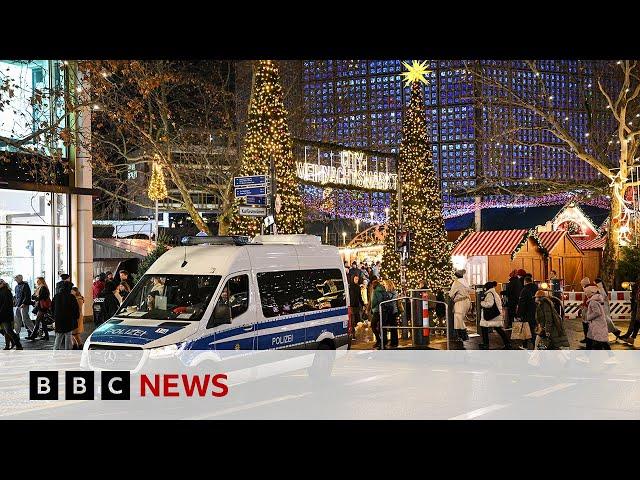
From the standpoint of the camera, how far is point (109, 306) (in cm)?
1725

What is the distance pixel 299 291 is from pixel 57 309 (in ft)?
17.8

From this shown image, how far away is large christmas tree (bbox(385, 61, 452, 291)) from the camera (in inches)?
1063

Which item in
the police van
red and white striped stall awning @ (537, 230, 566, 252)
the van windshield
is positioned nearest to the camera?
the police van

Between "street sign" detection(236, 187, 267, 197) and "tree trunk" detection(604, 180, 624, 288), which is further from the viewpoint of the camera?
"tree trunk" detection(604, 180, 624, 288)

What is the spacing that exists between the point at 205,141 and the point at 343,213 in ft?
60.1

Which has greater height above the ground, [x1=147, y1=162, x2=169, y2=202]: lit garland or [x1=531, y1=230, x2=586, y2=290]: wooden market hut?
[x1=147, y1=162, x2=169, y2=202]: lit garland

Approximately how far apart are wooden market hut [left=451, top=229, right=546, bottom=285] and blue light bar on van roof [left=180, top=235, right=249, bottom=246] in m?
20.3

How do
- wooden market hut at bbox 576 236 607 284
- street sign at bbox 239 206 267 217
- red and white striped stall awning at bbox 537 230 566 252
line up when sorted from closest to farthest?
street sign at bbox 239 206 267 217, red and white striped stall awning at bbox 537 230 566 252, wooden market hut at bbox 576 236 607 284

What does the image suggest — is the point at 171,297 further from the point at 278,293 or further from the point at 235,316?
the point at 278,293

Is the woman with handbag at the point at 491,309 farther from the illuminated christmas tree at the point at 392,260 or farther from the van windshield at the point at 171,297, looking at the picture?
the illuminated christmas tree at the point at 392,260

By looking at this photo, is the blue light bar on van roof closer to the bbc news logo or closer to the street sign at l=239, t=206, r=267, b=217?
the bbc news logo

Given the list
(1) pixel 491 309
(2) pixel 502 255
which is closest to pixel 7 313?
(1) pixel 491 309

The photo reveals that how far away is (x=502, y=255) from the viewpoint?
109 feet

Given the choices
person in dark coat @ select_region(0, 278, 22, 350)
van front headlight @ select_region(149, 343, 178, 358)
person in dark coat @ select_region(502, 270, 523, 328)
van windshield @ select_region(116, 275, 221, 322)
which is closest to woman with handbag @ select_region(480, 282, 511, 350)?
person in dark coat @ select_region(502, 270, 523, 328)
